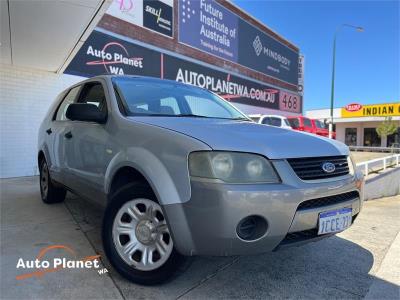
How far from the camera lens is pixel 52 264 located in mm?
2922

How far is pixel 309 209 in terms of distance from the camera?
7.58 feet

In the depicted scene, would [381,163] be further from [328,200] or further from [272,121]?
[328,200]

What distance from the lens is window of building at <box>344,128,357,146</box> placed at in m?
38.9

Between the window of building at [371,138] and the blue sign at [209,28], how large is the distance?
2646 centimetres

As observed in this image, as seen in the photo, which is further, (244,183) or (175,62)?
(175,62)

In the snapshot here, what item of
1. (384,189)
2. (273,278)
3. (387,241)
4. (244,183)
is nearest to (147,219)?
(244,183)

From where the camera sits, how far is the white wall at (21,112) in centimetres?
819

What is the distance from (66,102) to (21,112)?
4615 mm

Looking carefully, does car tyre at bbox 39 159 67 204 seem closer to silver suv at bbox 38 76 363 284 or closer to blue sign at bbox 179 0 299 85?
silver suv at bbox 38 76 363 284

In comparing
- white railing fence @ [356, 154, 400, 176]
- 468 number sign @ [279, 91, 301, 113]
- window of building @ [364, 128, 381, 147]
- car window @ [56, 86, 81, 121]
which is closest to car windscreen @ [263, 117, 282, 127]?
white railing fence @ [356, 154, 400, 176]

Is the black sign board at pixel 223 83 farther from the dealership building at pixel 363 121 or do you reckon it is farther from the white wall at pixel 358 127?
the white wall at pixel 358 127

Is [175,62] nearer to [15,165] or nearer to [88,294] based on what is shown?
[15,165]

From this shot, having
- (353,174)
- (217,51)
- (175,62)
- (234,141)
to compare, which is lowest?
(353,174)

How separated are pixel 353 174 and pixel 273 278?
1.08 metres
